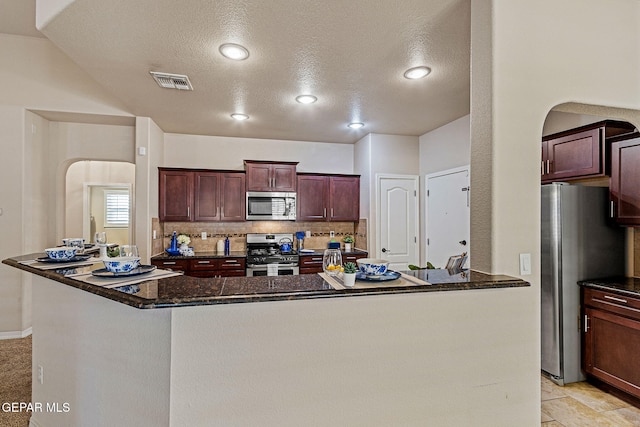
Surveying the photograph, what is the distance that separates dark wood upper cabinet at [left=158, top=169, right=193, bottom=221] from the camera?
15.6 ft

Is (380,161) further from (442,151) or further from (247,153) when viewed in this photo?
(247,153)

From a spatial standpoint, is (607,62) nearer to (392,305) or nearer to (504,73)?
(504,73)

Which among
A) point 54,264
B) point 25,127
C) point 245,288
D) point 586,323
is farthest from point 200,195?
point 586,323

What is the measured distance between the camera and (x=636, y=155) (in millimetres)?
2572

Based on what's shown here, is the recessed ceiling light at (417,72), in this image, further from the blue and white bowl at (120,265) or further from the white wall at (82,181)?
the white wall at (82,181)

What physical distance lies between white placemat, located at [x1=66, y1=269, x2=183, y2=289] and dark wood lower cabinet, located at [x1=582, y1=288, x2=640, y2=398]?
10.6 ft

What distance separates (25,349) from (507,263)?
178 inches

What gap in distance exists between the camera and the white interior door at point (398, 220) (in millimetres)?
5004

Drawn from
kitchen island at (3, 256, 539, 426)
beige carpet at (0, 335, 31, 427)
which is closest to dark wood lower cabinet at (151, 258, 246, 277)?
beige carpet at (0, 335, 31, 427)

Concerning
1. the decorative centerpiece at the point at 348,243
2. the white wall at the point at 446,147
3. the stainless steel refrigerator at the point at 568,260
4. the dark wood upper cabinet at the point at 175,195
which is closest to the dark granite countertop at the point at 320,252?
the decorative centerpiece at the point at 348,243

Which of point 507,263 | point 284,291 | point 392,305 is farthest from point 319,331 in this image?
point 507,263

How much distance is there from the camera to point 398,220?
5066mm

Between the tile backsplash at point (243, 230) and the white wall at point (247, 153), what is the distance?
2.99 feet

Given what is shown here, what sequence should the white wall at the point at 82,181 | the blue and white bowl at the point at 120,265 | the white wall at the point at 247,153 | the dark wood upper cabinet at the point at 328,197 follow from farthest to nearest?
the white wall at the point at 82,181 < the dark wood upper cabinet at the point at 328,197 < the white wall at the point at 247,153 < the blue and white bowl at the point at 120,265
